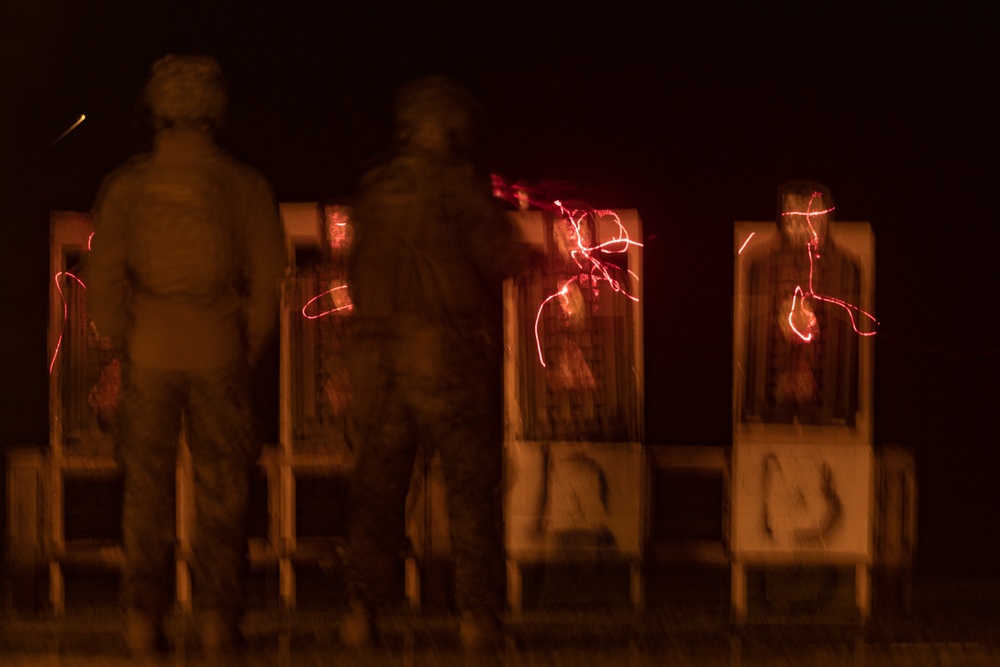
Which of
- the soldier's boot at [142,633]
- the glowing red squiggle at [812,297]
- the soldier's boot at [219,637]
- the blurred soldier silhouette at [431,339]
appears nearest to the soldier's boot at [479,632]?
the blurred soldier silhouette at [431,339]

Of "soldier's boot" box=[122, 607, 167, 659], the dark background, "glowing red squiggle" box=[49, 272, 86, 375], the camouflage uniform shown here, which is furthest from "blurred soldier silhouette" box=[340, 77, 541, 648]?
the dark background

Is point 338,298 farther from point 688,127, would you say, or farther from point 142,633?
point 688,127

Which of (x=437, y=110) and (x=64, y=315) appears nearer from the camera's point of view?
(x=437, y=110)

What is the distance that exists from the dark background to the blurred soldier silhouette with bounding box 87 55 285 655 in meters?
2.02

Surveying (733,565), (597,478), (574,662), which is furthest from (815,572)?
(574,662)

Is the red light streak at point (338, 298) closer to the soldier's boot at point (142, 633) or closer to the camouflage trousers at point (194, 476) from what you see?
the camouflage trousers at point (194, 476)

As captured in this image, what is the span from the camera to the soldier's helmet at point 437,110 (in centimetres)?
481

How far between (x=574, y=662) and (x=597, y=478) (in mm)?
1151

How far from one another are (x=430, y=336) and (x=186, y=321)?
32.6 inches

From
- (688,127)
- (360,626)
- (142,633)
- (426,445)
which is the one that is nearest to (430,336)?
(426,445)

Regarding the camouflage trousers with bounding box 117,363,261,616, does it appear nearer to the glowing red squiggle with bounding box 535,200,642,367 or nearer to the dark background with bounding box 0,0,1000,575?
the glowing red squiggle with bounding box 535,200,642,367

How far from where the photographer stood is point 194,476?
480cm

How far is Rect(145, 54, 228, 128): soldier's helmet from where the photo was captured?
4.73 meters

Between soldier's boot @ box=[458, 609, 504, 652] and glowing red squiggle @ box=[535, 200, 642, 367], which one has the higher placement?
glowing red squiggle @ box=[535, 200, 642, 367]
